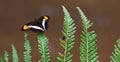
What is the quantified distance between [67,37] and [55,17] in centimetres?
212

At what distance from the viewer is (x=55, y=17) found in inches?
94.9

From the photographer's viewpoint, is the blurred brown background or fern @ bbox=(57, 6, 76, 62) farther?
the blurred brown background

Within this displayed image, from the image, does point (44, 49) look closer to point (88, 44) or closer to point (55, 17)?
point (88, 44)

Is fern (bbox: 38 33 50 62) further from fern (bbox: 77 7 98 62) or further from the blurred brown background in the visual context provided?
the blurred brown background

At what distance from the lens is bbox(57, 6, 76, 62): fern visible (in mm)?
291

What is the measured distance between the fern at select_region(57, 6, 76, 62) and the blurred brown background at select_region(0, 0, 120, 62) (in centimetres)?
200

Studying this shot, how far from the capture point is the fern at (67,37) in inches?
11.5

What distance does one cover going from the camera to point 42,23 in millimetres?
391

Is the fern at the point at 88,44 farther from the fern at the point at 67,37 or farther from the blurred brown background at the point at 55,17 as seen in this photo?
the blurred brown background at the point at 55,17

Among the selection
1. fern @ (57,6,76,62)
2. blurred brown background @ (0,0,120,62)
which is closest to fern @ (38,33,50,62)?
fern @ (57,6,76,62)

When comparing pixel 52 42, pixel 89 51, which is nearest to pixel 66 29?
pixel 89 51

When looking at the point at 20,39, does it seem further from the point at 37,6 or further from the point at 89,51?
the point at 89,51

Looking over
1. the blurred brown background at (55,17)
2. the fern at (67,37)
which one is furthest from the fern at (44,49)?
the blurred brown background at (55,17)

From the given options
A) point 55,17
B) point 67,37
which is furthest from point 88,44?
point 55,17
